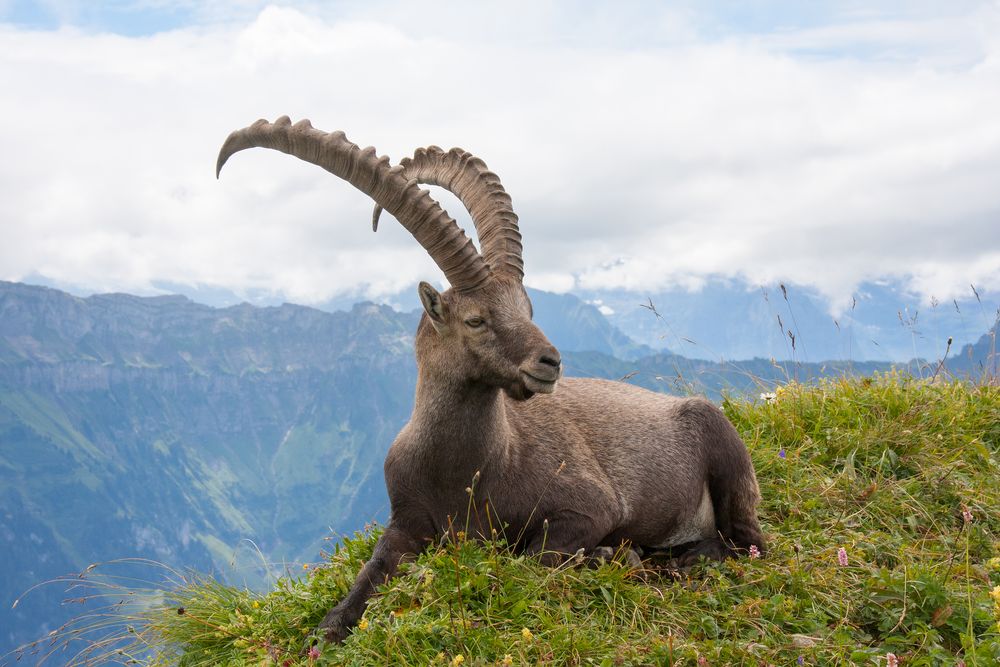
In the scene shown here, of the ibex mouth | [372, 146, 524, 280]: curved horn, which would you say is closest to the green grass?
the ibex mouth

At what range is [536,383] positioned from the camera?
17.1 feet

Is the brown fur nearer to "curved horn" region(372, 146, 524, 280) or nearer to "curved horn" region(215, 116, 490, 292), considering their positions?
"curved horn" region(215, 116, 490, 292)

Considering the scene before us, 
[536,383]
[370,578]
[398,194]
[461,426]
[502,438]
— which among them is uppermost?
[398,194]

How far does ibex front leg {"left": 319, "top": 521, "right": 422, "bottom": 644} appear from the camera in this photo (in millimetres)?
5340

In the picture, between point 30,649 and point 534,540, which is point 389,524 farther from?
point 30,649

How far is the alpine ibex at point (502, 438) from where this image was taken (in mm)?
5508

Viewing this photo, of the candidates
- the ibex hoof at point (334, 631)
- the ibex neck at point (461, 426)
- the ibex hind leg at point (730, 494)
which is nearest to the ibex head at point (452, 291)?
the ibex neck at point (461, 426)

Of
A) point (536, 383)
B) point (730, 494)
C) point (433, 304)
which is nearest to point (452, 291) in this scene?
point (433, 304)

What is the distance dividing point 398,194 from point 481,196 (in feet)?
3.59

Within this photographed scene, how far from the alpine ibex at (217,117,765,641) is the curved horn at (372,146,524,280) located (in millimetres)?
12

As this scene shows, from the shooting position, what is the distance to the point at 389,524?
599 cm

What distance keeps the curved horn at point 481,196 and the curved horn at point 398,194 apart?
0.40 m

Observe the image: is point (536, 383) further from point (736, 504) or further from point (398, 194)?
point (736, 504)

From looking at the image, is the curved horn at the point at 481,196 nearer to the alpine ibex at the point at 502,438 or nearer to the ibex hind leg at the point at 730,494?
the alpine ibex at the point at 502,438
